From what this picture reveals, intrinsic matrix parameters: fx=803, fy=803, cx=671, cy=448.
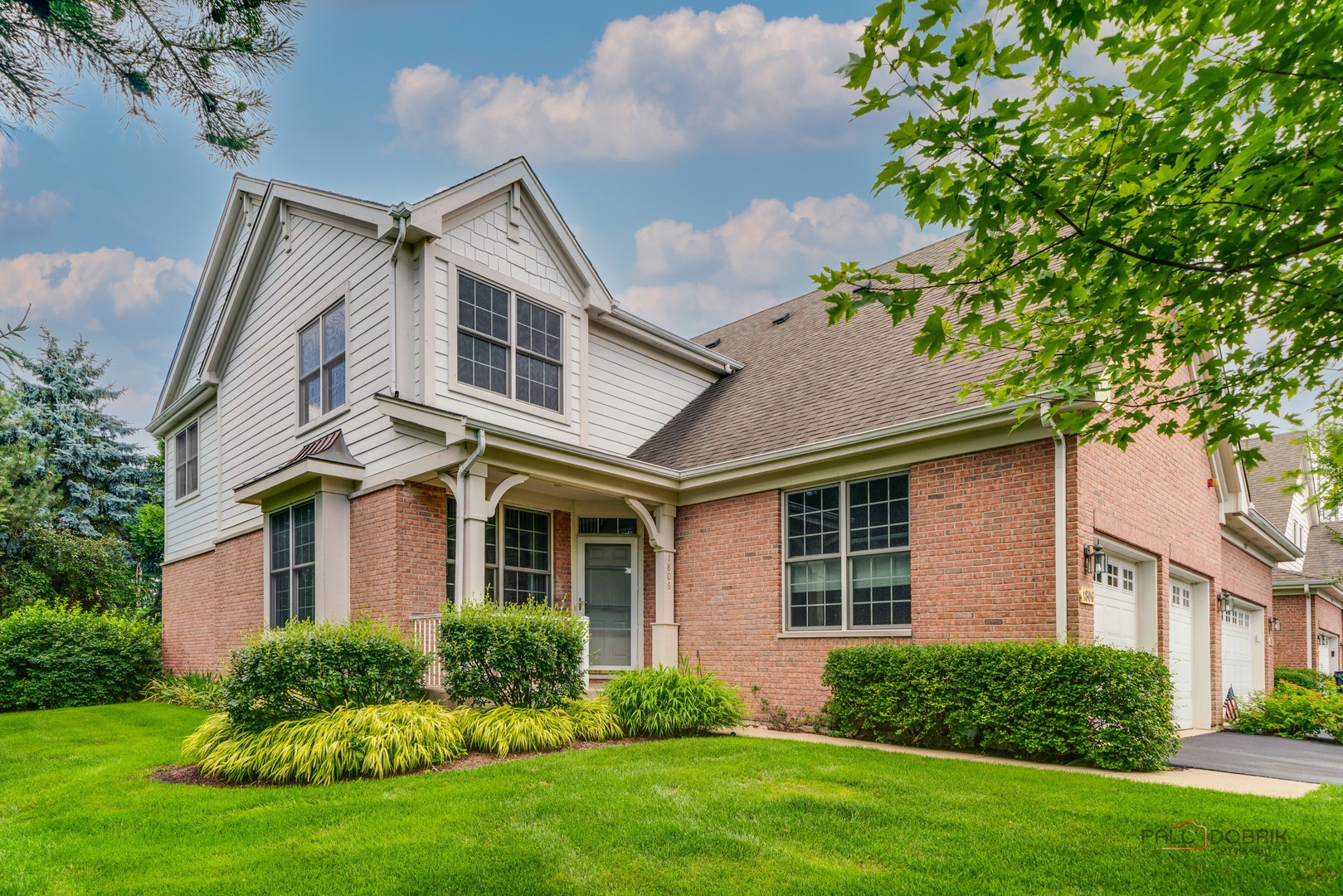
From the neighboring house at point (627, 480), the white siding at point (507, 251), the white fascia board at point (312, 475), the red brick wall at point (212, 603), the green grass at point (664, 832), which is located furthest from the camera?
the red brick wall at point (212, 603)

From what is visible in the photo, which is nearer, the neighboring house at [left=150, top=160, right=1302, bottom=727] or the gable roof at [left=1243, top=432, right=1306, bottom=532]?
the neighboring house at [left=150, top=160, right=1302, bottom=727]

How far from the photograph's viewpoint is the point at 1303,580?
61.3ft

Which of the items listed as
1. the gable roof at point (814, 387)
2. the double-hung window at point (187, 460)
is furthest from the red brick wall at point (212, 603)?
the gable roof at point (814, 387)

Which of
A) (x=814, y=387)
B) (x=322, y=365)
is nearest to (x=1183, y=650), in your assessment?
(x=814, y=387)

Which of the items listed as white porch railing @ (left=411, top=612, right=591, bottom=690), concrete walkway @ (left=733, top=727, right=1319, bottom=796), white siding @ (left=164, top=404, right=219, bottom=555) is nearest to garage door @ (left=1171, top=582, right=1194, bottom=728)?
concrete walkway @ (left=733, top=727, right=1319, bottom=796)

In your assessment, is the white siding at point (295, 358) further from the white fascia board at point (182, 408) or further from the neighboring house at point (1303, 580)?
the neighboring house at point (1303, 580)

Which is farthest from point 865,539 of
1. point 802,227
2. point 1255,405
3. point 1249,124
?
point 802,227

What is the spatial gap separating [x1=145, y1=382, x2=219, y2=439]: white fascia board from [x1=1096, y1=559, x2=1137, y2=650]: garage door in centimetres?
1520

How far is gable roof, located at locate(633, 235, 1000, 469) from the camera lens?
10258 millimetres

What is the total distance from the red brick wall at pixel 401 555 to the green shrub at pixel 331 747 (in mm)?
2143

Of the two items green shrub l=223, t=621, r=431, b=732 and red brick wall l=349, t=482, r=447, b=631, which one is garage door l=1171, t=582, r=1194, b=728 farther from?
green shrub l=223, t=621, r=431, b=732

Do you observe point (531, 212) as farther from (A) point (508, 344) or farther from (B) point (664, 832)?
(B) point (664, 832)

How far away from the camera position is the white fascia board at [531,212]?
1041 cm

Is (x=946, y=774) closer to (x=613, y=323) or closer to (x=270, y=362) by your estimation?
(x=613, y=323)
